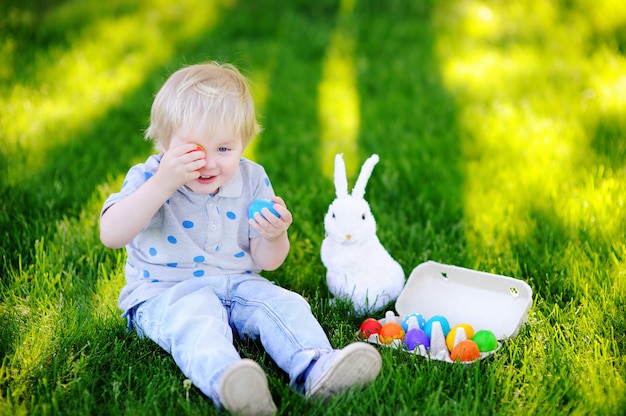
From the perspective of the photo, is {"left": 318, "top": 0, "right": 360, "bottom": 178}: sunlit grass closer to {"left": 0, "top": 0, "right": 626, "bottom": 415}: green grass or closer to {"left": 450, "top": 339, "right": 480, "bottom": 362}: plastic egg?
{"left": 0, "top": 0, "right": 626, "bottom": 415}: green grass

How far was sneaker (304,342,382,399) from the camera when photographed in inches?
71.9

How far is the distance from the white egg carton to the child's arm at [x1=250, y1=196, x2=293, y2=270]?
1.32 ft

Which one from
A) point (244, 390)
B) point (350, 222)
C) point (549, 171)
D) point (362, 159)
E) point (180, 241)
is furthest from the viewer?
point (362, 159)

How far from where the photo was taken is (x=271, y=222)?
7.10 feet

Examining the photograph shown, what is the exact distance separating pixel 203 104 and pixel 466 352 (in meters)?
1.06

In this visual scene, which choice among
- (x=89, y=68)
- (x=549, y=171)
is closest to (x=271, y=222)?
(x=549, y=171)

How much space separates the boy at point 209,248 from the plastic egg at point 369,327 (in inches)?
8.4

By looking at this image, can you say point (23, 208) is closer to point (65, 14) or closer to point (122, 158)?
point (122, 158)

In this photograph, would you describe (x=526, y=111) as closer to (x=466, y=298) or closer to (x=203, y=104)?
(x=466, y=298)

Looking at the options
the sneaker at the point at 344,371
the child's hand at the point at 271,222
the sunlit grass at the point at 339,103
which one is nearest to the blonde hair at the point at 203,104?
the child's hand at the point at 271,222

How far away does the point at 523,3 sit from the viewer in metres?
5.48

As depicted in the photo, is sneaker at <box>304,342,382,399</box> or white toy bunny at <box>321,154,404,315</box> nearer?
sneaker at <box>304,342,382,399</box>

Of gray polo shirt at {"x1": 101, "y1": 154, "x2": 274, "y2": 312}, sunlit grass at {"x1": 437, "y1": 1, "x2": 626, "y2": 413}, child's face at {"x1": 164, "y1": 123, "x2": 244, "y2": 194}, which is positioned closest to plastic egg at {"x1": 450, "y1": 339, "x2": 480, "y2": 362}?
sunlit grass at {"x1": 437, "y1": 1, "x2": 626, "y2": 413}

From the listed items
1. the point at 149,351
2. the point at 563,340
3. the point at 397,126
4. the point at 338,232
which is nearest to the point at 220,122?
the point at 338,232
